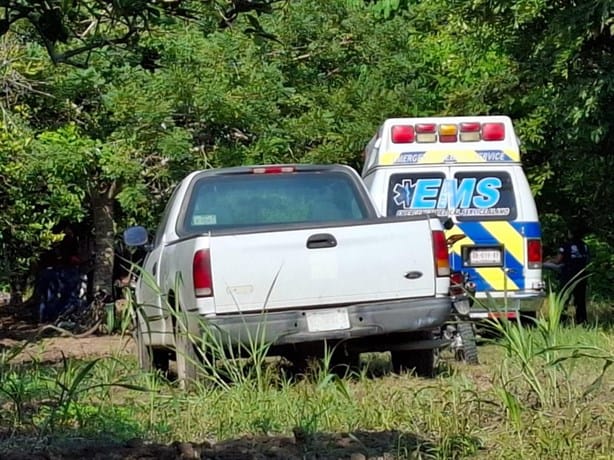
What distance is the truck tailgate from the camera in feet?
25.3

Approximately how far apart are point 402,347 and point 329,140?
376 inches

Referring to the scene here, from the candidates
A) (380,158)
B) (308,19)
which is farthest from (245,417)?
(308,19)

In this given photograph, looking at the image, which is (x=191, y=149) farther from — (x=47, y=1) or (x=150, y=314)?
(x=47, y=1)

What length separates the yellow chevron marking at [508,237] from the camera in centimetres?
1223

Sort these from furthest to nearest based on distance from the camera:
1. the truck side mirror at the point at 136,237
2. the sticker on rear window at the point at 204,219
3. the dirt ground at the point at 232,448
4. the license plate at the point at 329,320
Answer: the truck side mirror at the point at 136,237
the sticker on rear window at the point at 204,219
the license plate at the point at 329,320
the dirt ground at the point at 232,448

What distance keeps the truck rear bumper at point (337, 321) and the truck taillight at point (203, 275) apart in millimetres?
174

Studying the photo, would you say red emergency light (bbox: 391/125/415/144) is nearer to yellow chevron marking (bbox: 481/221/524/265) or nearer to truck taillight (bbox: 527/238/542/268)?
yellow chevron marking (bbox: 481/221/524/265)

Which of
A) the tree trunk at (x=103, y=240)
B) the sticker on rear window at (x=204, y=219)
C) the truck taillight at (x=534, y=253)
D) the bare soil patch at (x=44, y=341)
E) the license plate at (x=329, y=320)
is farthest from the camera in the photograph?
the tree trunk at (x=103, y=240)

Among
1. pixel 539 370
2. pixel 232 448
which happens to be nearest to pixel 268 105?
pixel 539 370

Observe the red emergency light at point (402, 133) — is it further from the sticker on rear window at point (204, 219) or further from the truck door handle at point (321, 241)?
the truck door handle at point (321, 241)

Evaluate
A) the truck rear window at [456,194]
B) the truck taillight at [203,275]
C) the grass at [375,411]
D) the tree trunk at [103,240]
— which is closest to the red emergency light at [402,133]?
the truck rear window at [456,194]

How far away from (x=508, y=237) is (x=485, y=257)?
326mm

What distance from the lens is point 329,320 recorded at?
783cm

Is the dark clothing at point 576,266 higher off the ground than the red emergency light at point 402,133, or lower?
lower
